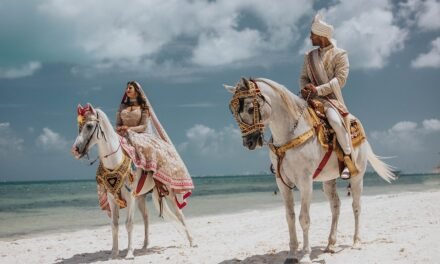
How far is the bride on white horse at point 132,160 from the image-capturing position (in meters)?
7.39

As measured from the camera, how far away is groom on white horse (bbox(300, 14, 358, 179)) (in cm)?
631

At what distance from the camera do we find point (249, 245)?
783 centimetres

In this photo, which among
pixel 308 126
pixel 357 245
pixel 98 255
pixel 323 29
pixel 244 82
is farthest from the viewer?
pixel 98 255

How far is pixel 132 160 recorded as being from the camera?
25.5ft

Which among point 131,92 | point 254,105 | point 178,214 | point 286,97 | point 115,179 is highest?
point 131,92

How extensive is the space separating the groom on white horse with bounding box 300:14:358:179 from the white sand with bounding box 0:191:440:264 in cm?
117

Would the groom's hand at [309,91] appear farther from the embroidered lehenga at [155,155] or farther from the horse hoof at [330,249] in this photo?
the embroidered lehenga at [155,155]

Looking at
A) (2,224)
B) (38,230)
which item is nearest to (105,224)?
(38,230)

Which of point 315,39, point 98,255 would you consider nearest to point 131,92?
point 98,255

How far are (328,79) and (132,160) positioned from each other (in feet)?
10.7

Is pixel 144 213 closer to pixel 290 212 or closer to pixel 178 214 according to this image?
pixel 178 214

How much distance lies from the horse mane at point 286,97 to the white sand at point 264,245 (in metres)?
1.86

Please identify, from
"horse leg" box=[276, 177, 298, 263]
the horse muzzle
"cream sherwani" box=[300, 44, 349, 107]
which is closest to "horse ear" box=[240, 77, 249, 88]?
the horse muzzle

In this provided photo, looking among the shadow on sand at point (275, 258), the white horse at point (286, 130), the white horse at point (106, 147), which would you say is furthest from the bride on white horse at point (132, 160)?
the white horse at point (286, 130)
